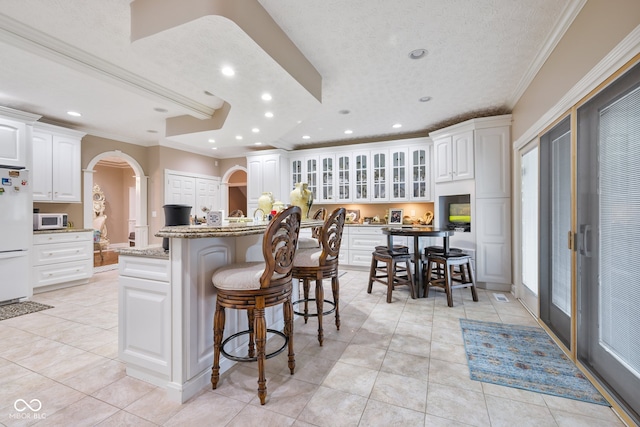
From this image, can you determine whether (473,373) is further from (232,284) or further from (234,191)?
(234,191)

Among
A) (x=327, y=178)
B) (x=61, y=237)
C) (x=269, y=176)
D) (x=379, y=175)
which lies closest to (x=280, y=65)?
(x=379, y=175)

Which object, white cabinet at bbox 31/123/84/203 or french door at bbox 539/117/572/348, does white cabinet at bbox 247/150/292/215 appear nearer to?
white cabinet at bbox 31/123/84/203

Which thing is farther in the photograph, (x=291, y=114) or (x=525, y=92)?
(x=291, y=114)

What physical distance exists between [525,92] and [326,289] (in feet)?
12.1

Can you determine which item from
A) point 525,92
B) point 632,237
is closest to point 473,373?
point 632,237

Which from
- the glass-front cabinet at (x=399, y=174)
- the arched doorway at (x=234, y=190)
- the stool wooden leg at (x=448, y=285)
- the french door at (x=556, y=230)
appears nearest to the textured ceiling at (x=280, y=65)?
the french door at (x=556, y=230)

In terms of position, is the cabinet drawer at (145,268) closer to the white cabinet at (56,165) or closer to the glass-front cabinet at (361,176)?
the white cabinet at (56,165)

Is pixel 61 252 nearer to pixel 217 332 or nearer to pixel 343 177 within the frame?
pixel 217 332

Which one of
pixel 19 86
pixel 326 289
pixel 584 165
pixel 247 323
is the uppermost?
pixel 19 86

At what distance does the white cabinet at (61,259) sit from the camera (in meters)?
4.03

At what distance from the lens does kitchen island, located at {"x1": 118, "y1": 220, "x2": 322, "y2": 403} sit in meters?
1.65

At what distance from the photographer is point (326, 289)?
4234mm

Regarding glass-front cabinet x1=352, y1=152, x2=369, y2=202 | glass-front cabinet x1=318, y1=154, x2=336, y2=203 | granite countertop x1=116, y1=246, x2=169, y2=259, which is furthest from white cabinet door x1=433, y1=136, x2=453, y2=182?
granite countertop x1=116, y1=246, x2=169, y2=259

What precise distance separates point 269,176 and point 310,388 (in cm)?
499
